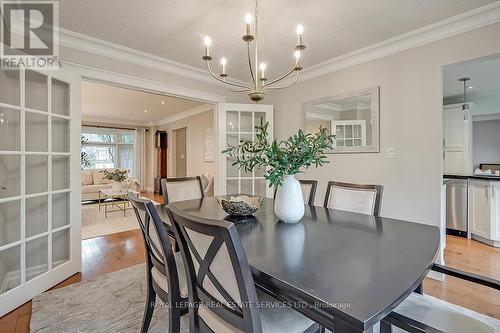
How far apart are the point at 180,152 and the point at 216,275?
7.14 metres

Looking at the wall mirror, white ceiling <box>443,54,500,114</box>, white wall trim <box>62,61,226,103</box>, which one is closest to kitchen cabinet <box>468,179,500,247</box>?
white ceiling <box>443,54,500,114</box>

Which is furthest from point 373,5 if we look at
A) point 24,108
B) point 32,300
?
point 32,300

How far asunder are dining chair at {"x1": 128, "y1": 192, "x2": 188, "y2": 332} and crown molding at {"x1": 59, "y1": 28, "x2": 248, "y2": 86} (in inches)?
78.6

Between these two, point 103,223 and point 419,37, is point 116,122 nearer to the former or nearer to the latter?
point 103,223

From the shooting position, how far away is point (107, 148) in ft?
27.2

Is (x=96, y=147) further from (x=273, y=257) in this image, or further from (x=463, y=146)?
(x=463, y=146)

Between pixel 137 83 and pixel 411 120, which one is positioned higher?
pixel 137 83

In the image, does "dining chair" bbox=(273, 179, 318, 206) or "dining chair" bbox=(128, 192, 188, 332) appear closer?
"dining chair" bbox=(128, 192, 188, 332)

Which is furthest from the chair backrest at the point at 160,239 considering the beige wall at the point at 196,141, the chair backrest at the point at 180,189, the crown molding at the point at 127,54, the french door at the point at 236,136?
the beige wall at the point at 196,141

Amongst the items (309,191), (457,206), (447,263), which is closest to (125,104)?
(309,191)

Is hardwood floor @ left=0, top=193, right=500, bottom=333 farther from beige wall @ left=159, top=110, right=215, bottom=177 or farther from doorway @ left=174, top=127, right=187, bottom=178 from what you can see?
doorway @ left=174, top=127, right=187, bottom=178

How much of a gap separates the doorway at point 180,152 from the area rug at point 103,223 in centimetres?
235

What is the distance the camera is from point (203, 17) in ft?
6.77

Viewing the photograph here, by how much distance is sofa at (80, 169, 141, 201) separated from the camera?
245 inches
